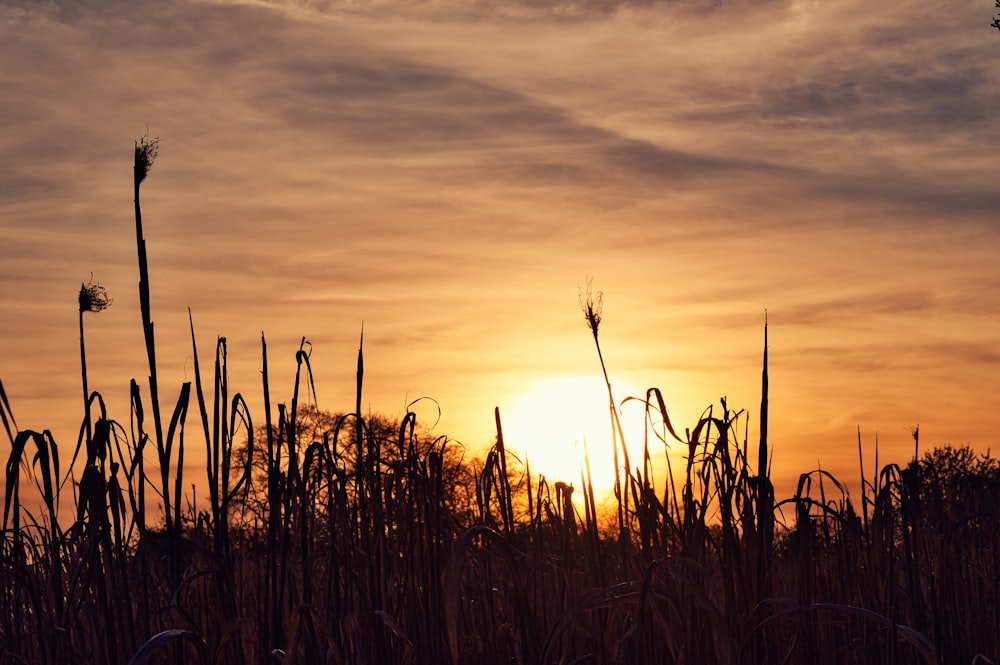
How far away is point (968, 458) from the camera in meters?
29.1

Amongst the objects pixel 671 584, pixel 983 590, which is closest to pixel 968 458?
pixel 983 590

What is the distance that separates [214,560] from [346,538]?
1006 millimetres

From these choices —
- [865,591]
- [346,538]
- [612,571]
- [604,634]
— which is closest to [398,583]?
[346,538]

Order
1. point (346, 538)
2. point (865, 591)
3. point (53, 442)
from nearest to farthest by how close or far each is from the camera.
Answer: point (53, 442) → point (346, 538) → point (865, 591)

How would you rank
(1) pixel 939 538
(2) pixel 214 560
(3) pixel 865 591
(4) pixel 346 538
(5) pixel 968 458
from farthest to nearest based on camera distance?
(5) pixel 968 458 → (1) pixel 939 538 → (3) pixel 865 591 → (4) pixel 346 538 → (2) pixel 214 560

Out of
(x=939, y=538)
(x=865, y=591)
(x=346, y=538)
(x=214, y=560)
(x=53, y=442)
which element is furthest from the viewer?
(x=939, y=538)

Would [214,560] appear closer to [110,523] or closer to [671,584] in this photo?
[110,523]

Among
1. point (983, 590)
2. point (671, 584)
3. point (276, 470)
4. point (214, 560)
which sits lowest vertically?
point (983, 590)

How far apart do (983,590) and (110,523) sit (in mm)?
4809

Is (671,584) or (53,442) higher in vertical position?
(53,442)

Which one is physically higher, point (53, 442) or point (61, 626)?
point (53, 442)

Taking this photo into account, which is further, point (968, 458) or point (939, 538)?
point (968, 458)

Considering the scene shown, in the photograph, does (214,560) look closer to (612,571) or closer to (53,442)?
(53,442)

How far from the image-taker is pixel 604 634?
12.5ft
